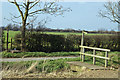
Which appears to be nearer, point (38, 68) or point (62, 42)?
point (38, 68)

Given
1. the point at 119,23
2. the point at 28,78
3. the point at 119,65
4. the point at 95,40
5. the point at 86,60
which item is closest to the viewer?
the point at 28,78

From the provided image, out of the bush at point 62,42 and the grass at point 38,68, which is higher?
the bush at point 62,42

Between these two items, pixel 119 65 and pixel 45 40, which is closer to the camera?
pixel 119 65

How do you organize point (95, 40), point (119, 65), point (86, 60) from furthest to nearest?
point (95, 40)
point (86, 60)
point (119, 65)

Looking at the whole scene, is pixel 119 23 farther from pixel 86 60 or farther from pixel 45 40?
pixel 86 60

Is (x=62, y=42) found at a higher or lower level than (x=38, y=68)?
higher

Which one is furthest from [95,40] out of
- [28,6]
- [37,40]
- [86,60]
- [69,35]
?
[86,60]

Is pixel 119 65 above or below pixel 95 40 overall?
below

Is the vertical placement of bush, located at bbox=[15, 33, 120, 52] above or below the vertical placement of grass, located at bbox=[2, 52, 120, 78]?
above

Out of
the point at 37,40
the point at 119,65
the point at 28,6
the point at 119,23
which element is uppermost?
the point at 28,6

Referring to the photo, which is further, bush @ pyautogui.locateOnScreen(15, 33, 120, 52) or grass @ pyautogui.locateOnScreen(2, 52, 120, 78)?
bush @ pyautogui.locateOnScreen(15, 33, 120, 52)

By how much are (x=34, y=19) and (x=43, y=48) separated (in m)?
2.69

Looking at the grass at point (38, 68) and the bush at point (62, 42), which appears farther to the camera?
the bush at point (62, 42)

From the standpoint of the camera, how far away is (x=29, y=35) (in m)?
18.4
